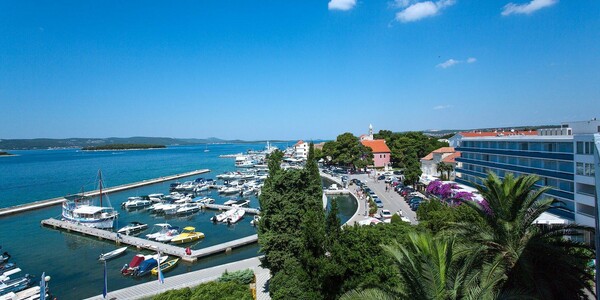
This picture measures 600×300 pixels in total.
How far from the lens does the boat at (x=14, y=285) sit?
2066cm

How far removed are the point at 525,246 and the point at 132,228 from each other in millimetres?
35103

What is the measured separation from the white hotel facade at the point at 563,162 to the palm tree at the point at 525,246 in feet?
20.5

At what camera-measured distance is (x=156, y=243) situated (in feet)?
94.5

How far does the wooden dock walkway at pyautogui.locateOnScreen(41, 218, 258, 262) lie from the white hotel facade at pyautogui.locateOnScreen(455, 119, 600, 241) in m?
18.2

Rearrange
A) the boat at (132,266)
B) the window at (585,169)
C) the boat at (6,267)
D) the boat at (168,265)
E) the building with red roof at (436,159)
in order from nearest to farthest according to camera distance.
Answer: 1. the window at (585,169)
2. the boat at (132,266)
3. the boat at (168,265)
4. the boat at (6,267)
5. the building with red roof at (436,159)

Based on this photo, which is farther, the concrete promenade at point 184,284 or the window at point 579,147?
the window at point 579,147

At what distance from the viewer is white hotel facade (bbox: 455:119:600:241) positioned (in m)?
20.6

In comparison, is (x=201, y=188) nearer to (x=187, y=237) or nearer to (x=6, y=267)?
(x=187, y=237)

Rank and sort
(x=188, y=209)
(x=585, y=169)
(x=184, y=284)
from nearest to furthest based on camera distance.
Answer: (x=184, y=284)
(x=585, y=169)
(x=188, y=209)

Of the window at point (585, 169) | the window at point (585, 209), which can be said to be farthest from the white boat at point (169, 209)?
the window at point (585, 169)

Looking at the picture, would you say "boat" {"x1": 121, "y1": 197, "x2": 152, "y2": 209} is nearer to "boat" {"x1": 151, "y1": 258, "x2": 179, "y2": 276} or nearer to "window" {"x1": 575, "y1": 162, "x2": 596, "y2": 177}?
"boat" {"x1": 151, "y1": 258, "x2": 179, "y2": 276}

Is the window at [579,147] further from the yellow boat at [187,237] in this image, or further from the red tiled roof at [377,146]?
the red tiled roof at [377,146]

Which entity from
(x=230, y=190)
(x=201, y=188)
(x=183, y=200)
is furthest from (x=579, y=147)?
(x=201, y=188)

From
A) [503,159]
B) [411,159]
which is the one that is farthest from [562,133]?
[411,159]
